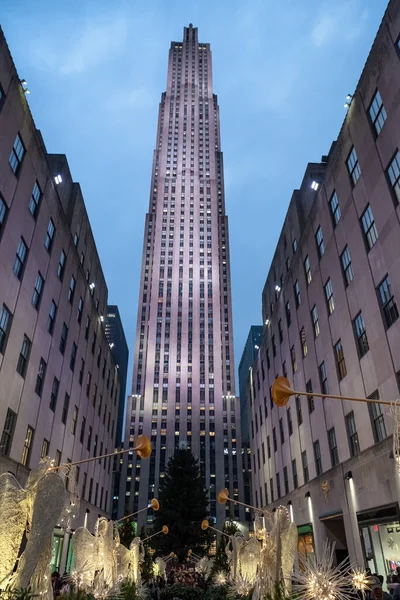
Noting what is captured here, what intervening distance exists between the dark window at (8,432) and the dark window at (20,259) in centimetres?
768

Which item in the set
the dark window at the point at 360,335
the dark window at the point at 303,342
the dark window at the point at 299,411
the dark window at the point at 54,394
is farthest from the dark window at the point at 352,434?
the dark window at the point at 54,394

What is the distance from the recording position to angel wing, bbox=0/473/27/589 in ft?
26.1

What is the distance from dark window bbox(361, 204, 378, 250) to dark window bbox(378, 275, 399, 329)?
254 cm

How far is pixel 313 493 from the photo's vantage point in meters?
29.5

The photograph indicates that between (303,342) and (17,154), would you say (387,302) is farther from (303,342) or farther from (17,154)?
(17,154)

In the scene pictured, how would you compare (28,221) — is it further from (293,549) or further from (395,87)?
(293,549)

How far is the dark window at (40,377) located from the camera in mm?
27969

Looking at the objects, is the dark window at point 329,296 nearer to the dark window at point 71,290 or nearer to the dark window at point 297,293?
the dark window at point 297,293

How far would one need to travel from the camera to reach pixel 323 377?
28734 millimetres

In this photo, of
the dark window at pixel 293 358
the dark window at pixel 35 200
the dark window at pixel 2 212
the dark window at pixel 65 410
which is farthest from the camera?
the dark window at pixel 293 358

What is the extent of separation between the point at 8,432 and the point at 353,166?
2419cm

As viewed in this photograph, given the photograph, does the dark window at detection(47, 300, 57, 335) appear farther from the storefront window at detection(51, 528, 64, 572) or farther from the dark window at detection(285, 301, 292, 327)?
the dark window at detection(285, 301, 292, 327)

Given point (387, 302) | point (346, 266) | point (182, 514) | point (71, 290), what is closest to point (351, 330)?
point (346, 266)

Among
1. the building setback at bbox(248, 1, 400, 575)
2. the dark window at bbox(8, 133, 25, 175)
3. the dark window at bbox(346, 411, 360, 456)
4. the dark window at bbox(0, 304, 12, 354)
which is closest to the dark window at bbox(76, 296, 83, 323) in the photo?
the dark window at bbox(0, 304, 12, 354)
